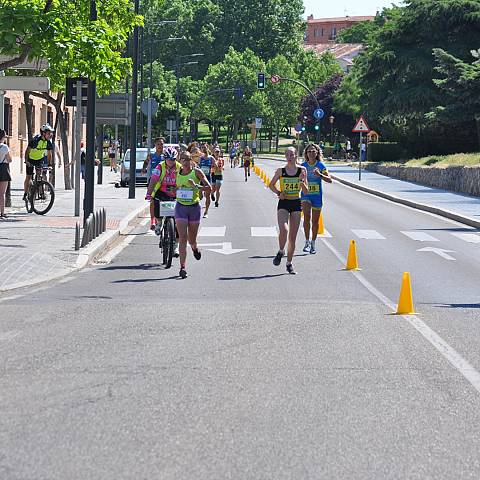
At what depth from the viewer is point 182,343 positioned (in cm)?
1045

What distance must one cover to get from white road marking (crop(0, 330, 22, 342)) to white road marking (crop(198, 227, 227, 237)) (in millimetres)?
14214

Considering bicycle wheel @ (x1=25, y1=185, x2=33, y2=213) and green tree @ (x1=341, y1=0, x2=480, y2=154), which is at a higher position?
green tree @ (x1=341, y1=0, x2=480, y2=154)

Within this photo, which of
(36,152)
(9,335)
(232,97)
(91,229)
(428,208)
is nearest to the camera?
(9,335)

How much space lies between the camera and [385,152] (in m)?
82.3

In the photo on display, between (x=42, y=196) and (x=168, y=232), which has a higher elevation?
(x=168, y=232)

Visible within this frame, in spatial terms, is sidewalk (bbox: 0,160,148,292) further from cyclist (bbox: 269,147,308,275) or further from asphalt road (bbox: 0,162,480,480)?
cyclist (bbox: 269,147,308,275)

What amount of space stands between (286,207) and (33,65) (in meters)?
10.7

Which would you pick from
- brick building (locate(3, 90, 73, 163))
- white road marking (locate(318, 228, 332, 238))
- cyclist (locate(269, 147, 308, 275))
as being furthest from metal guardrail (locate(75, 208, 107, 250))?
brick building (locate(3, 90, 73, 163))

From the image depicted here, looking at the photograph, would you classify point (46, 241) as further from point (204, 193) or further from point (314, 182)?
point (314, 182)

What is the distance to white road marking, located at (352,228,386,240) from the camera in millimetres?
25000

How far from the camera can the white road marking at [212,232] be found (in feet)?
82.8

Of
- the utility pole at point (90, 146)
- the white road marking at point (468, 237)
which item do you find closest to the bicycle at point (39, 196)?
the utility pole at point (90, 146)

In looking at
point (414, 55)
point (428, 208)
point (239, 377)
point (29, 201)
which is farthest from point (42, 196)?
point (414, 55)

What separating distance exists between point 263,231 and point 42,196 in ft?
17.7
